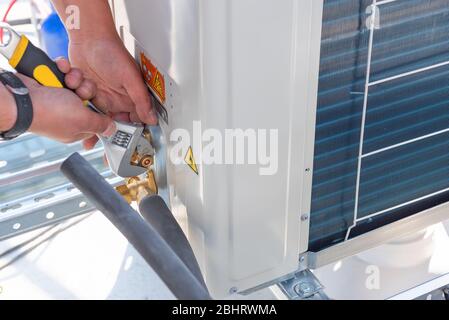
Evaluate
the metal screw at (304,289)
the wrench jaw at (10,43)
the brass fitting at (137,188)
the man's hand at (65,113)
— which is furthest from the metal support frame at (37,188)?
the metal screw at (304,289)

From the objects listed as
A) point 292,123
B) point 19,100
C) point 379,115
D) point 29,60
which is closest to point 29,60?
point 29,60

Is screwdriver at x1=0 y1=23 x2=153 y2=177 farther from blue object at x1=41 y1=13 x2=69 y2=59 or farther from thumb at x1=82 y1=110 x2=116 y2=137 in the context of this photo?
blue object at x1=41 y1=13 x2=69 y2=59

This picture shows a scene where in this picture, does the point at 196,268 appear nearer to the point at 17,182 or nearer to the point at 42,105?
the point at 42,105

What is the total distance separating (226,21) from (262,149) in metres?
0.22

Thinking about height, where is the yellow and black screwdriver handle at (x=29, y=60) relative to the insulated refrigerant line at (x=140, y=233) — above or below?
above

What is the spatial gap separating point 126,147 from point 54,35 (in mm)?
793

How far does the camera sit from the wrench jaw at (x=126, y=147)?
109cm

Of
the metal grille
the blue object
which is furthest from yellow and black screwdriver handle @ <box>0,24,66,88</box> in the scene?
the blue object

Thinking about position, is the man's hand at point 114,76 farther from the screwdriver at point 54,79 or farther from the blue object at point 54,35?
the blue object at point 54,35

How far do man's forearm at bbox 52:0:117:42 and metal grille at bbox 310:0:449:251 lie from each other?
0.45 metres

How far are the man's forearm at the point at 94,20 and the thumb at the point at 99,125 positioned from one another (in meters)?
0.16
